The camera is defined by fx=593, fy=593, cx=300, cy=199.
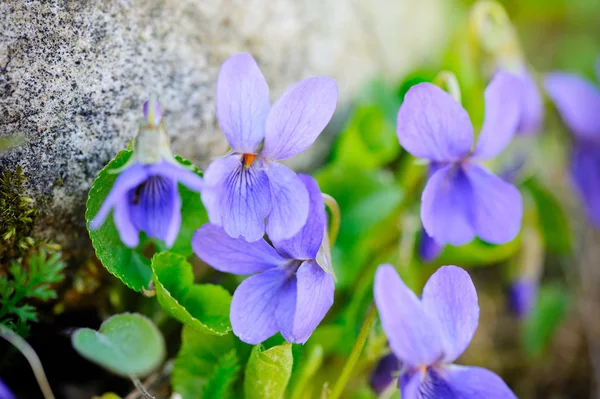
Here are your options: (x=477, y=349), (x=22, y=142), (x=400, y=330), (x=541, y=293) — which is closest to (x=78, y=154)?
(x=22, y=142)

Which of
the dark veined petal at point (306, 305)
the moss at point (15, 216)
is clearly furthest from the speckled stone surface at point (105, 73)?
the dark veined petal at point (306, 305)

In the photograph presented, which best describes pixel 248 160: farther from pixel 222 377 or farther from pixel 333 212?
pixel 222 377

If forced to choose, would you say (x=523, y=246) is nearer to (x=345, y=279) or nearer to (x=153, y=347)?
(x=345, y=279)

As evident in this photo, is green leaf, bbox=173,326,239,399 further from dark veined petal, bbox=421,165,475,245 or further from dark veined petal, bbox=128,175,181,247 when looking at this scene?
dark veined petal, bbox=421,165,475,245

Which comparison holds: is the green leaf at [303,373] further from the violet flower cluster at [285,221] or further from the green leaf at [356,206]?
the green leaf at [356,206]

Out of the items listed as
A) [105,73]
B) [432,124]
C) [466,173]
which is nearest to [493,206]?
[466,173]

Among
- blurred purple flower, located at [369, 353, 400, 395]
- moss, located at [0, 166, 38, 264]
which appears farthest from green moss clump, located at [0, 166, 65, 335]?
blurred purple flower, located at [369, 353, 400, 395]
